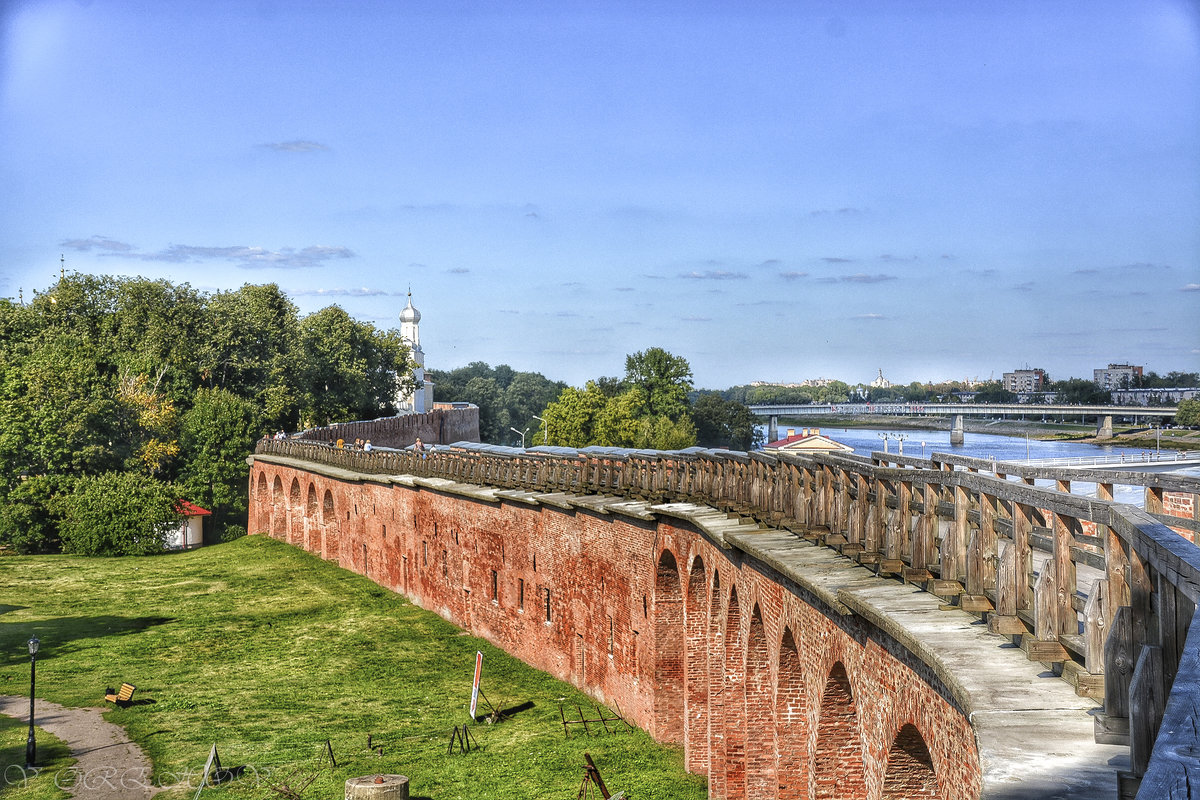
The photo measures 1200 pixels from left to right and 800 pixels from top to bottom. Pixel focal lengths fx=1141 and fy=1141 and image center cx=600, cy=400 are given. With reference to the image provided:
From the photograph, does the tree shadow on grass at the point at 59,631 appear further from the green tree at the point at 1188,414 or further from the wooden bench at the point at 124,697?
the green tree at the point at 1188,414

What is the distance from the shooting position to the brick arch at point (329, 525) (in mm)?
45250

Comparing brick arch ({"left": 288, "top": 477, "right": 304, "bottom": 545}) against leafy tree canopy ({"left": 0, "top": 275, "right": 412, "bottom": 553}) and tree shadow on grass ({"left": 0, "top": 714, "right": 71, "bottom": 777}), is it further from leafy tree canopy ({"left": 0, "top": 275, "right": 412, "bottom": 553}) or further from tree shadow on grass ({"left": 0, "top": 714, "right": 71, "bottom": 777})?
tree shadow on grass ({"left": 0, "top": 714, "right": 71, "bottom": 777})

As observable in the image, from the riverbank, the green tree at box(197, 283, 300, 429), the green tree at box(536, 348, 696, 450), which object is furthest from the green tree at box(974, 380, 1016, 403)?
the green tree at box(197, 283, 300, 429)

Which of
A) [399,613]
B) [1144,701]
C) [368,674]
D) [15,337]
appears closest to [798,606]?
[1144,701]

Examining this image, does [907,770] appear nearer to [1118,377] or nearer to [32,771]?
[32,771]

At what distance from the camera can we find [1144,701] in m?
4.12

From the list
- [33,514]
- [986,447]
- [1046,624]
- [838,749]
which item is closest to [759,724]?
[838,749]

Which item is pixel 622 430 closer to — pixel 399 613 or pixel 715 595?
pixel 399 613

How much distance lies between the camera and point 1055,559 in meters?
6.50

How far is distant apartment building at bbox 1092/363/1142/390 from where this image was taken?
250ft

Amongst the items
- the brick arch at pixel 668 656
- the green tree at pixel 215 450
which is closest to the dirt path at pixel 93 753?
the brick arch at pixel 668 656

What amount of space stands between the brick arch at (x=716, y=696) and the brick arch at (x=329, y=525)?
28786 mm

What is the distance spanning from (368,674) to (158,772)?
7.52 metres

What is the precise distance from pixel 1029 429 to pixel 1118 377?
17.2 meters
